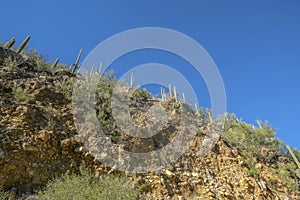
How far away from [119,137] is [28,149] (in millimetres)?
2699

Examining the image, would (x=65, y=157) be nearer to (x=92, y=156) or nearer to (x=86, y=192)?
(x=92, y=156)

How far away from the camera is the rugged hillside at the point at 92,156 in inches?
246

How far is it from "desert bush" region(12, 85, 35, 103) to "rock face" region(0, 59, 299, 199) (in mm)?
101

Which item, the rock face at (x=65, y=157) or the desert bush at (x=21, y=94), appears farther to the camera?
the desert bush at (x=21, y=94)

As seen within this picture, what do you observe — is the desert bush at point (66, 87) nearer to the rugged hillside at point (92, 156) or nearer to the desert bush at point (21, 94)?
the rugged hillside at point (92, 156)

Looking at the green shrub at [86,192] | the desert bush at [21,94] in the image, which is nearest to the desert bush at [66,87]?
the desert bush at [21,94]

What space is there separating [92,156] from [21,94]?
122 inches

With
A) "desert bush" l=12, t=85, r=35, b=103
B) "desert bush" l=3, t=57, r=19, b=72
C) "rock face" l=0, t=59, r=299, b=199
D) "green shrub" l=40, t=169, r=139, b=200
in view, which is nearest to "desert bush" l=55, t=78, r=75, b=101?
"rock face" l=0, t=59, r=299, b=199

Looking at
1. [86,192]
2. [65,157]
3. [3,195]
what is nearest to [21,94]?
[65,157]

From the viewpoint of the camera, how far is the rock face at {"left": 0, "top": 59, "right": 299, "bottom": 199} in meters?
6.13

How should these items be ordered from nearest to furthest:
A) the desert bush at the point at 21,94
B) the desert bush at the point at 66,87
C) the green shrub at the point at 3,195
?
the green shrub at the point at 3,195 < the desert bush at the point at 21,94 < the desert bush at the point at 66,87

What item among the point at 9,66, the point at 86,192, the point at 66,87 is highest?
the point at 9,66

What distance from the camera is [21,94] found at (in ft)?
25.6

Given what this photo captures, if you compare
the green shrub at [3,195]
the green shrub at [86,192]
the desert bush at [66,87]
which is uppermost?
the desert bush at [66,87]
